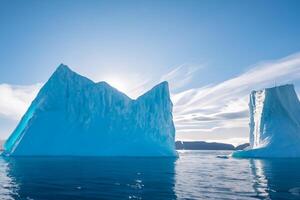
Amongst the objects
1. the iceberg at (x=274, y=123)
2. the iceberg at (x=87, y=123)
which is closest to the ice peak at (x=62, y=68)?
the iceberg at (x=87, y=123)

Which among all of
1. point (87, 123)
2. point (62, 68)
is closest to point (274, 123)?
point (87, 123)

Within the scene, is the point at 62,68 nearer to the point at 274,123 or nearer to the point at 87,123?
the point at 87,123

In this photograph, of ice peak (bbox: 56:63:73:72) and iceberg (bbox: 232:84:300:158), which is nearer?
iceberg (bbox: 232:84:300:158)

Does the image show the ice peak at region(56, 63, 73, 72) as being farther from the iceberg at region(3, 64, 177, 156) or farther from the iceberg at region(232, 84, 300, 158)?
the iceberg at region(232, 84, 300, 158)

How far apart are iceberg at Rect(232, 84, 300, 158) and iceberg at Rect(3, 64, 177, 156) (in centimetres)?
1951

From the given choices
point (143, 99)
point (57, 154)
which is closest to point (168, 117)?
point (143, 99)

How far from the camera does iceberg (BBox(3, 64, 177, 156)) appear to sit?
59.8 meters

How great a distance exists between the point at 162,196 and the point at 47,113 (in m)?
48.1

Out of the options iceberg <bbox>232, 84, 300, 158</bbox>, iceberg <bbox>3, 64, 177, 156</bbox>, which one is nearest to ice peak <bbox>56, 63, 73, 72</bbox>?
iceberg <bbox>3, 64, 177, 156</bbox>

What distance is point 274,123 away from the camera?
225ft

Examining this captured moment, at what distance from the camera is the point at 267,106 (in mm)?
71812

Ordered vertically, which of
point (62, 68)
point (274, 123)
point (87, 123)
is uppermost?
→ point (62, 68)

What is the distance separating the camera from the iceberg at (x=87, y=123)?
59.8 metres

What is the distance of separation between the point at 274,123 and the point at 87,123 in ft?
132
